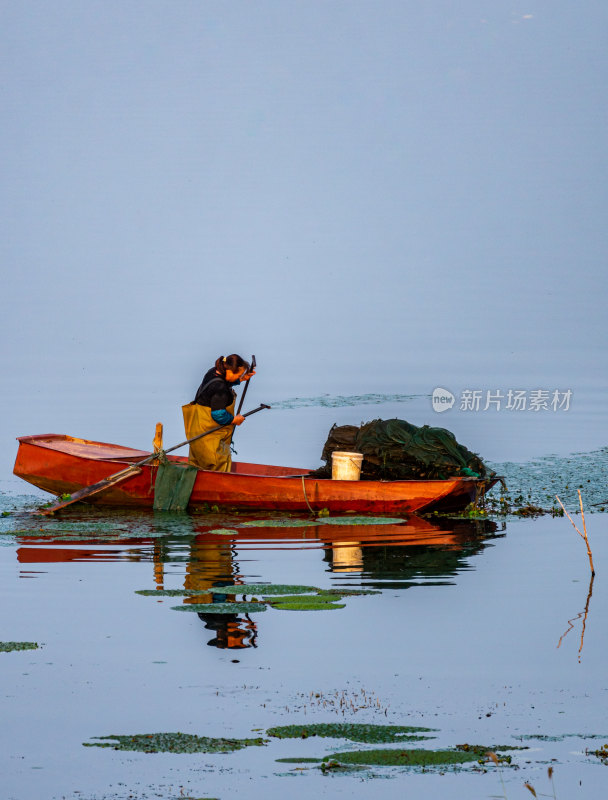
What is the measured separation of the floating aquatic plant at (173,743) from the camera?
6961 mm

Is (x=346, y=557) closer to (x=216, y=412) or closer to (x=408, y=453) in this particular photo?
(x=408, y=453)

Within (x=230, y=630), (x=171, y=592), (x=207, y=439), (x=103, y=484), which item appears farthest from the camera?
(x=207, y=439)

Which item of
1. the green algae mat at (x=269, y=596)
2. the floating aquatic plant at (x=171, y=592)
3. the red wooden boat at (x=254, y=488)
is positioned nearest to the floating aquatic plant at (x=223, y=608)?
the green algae mat at (x=269, y=596)

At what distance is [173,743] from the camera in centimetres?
705

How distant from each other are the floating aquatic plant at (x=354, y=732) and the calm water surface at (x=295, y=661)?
109 millimetres

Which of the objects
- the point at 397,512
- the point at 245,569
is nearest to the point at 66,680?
the point at 245,569

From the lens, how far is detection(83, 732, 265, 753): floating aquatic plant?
22.8 feet

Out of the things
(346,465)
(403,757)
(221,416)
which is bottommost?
(403,757)

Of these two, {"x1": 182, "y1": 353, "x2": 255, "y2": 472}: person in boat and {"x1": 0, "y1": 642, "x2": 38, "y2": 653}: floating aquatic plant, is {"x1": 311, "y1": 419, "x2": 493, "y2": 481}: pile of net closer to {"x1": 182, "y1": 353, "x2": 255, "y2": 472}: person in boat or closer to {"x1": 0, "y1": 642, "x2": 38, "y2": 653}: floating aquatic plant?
{"x1": 182, "y1": 353, "x2": 255, "y2": 472}: person in boat

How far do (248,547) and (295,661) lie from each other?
5108 millimetres

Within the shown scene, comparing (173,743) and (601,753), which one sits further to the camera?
(173,743)
